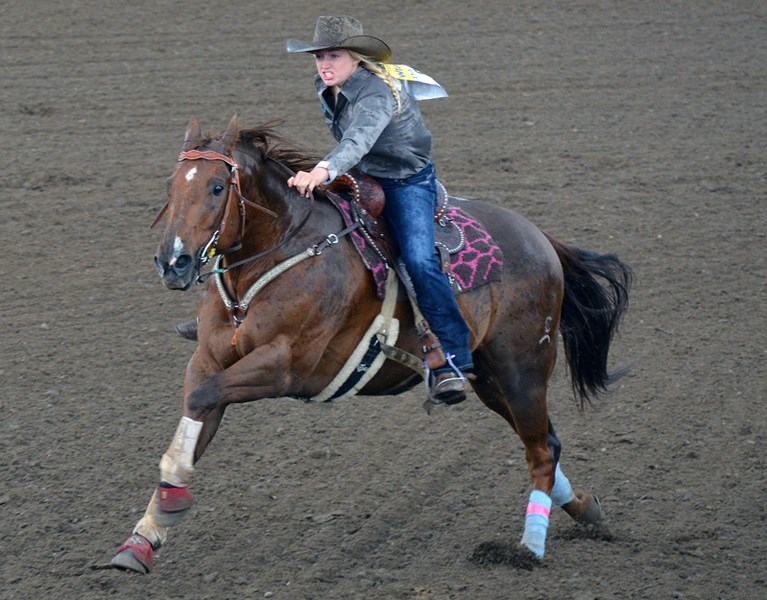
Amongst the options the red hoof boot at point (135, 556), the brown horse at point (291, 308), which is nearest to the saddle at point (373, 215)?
the brown horse at point (291, 308)

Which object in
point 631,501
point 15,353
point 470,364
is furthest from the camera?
point 15,353

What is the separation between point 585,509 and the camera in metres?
5.79

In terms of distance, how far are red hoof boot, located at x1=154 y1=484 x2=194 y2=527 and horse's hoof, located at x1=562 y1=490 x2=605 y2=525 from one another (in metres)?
2.17

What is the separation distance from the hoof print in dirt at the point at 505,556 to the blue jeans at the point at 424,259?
96 centimetres

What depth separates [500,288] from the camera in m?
5.54

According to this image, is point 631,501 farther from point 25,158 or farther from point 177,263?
point 25,158

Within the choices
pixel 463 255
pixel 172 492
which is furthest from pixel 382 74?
pixel 172 492

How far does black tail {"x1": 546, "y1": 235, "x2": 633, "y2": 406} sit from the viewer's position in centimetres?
612

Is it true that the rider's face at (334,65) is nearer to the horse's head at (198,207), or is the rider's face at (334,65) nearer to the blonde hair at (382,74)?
the blonde hair at (382,74)

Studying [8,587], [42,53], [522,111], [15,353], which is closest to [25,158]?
[42,53]

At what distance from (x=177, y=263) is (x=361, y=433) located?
2.63 metres

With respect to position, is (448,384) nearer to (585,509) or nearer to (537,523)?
(537,523)

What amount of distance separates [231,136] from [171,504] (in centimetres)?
156

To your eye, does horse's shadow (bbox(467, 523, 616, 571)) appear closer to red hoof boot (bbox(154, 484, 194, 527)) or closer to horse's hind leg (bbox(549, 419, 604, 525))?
horse's hind leg (bbox(549, 419, 604, 525))
